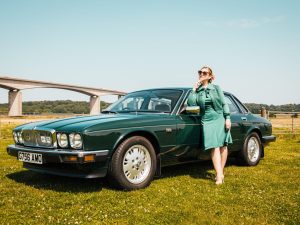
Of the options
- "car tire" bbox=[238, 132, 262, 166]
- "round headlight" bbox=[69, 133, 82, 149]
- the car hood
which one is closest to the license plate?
the car hood

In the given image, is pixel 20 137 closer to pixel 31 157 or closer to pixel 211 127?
pixel 31 157

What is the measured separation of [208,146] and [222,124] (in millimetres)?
403

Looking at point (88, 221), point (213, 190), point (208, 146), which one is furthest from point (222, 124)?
point (88, 221)

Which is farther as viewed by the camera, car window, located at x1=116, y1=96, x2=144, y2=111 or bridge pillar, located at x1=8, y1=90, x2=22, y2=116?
bridge pillar, located at x1=8, y1=90, x2=22, y2=116

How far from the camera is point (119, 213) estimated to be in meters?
3.86

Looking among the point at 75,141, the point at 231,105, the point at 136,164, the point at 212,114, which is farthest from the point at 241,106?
the point at 75,141

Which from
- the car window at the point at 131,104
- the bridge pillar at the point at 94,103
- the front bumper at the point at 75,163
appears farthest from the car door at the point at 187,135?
the bridge pillar at the point at 94,103

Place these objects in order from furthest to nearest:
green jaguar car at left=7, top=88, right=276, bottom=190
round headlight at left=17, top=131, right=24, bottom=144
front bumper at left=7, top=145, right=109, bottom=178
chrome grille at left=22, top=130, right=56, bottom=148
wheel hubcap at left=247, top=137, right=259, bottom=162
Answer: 1. wheel hubcap at left=247, top=137, right=259, bottom=162
2. round headlight at left=17, top=131, right=24, bottom=144
3. chrome grille at left=22, top=130, right=56, bottom=148
4. green jaguar car at left=7, top=88, right=276, bottom=190
5. front bumper at left=7, top=145, right=109, bottom=178

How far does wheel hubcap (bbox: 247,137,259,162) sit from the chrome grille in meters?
4.12

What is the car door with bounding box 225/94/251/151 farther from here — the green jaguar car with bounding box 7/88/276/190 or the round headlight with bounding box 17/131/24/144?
the round headlight with bounding box 17/131/24/144

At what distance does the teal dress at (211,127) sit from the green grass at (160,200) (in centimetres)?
64

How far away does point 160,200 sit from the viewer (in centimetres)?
441

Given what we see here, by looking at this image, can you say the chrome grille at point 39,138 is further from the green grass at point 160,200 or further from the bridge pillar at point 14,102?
the bridge pillar at point 14,102

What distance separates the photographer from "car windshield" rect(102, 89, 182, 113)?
5.70 metres
